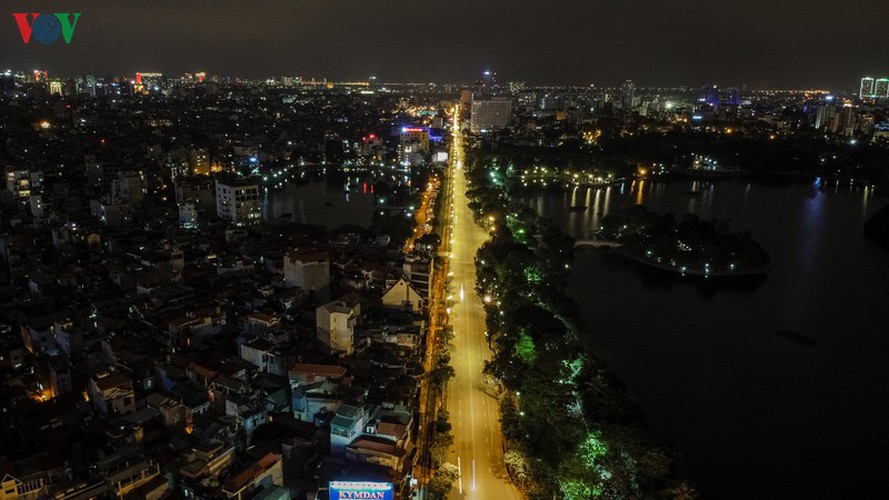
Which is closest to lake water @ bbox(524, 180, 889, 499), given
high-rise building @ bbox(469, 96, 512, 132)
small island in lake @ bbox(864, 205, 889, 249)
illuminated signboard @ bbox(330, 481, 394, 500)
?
small island in lake @ bbox(864, 205, 889, 249)

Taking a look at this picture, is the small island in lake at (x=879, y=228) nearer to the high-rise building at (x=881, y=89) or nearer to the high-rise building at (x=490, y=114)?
the high-rise building at (x=490, y=114)

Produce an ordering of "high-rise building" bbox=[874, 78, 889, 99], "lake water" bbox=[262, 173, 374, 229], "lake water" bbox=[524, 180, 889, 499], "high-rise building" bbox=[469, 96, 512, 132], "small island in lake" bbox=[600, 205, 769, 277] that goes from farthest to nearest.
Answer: "high-rise building" bbox=[874, 78, 889, 99] < "high-rise building" bbox=[469, 96, 512, 132] < "lake water" bbox=[262, 173, 374, 229] < "small island in lake" bbox=[600, 205, 769, 277] < "lake water" bbox=[524, 180, 889, 499]

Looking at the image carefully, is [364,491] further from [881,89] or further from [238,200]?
[881,89]

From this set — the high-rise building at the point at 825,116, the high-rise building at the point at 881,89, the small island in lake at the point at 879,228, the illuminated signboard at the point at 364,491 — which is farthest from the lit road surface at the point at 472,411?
the high-rise building at the point at 881,89

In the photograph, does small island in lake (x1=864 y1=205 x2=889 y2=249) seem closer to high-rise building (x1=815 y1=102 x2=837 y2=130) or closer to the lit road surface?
the lit road surface

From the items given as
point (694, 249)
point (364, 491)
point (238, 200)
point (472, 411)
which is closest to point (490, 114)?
point (238, 200)

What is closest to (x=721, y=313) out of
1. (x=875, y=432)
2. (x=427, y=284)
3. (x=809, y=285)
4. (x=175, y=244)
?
(x=809, y=285)
